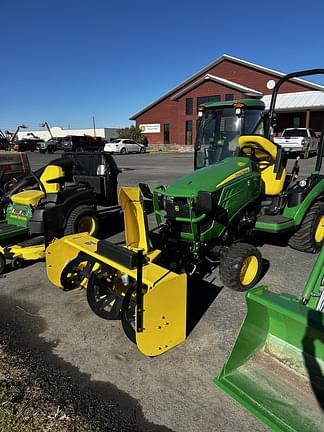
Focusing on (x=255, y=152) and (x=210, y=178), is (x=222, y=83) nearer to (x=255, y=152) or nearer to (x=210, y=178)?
(x=255, y=152)

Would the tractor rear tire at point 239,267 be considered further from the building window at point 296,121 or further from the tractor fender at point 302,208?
the building window at point 296,121

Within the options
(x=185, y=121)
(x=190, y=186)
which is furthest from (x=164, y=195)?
(x=185, y=121)

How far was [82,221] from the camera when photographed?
5.67m

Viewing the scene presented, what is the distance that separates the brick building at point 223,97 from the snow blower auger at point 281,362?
89.8 ft

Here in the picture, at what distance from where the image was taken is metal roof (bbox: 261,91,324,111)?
26.8 m

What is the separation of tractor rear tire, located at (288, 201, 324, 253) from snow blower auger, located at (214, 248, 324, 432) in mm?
2484

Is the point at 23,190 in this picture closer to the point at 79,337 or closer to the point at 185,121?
the point at 79,337

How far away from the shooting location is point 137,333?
2.79 m

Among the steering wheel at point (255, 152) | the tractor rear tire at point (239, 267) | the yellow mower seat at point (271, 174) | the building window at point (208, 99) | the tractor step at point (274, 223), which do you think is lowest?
the tractor rear tire at point (239, 267)

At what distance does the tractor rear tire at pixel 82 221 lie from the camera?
5.28 metres

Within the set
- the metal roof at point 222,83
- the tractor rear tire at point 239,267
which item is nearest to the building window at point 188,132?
the metal roof at point 222,83

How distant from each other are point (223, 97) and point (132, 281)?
31.5 meters

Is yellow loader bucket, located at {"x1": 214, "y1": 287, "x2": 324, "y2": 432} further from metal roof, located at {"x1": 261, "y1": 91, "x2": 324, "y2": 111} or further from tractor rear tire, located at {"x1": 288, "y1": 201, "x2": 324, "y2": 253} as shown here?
metal roof, located at {"x1": 261, "y1": 91, "x2": 324, "y2": 111}

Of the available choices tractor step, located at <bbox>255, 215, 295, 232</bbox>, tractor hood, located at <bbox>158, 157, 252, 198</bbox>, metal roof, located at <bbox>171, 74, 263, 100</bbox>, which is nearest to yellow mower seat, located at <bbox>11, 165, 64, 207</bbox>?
tractor hood, located at <bbox>158, 157, 252, 198</bbox>
